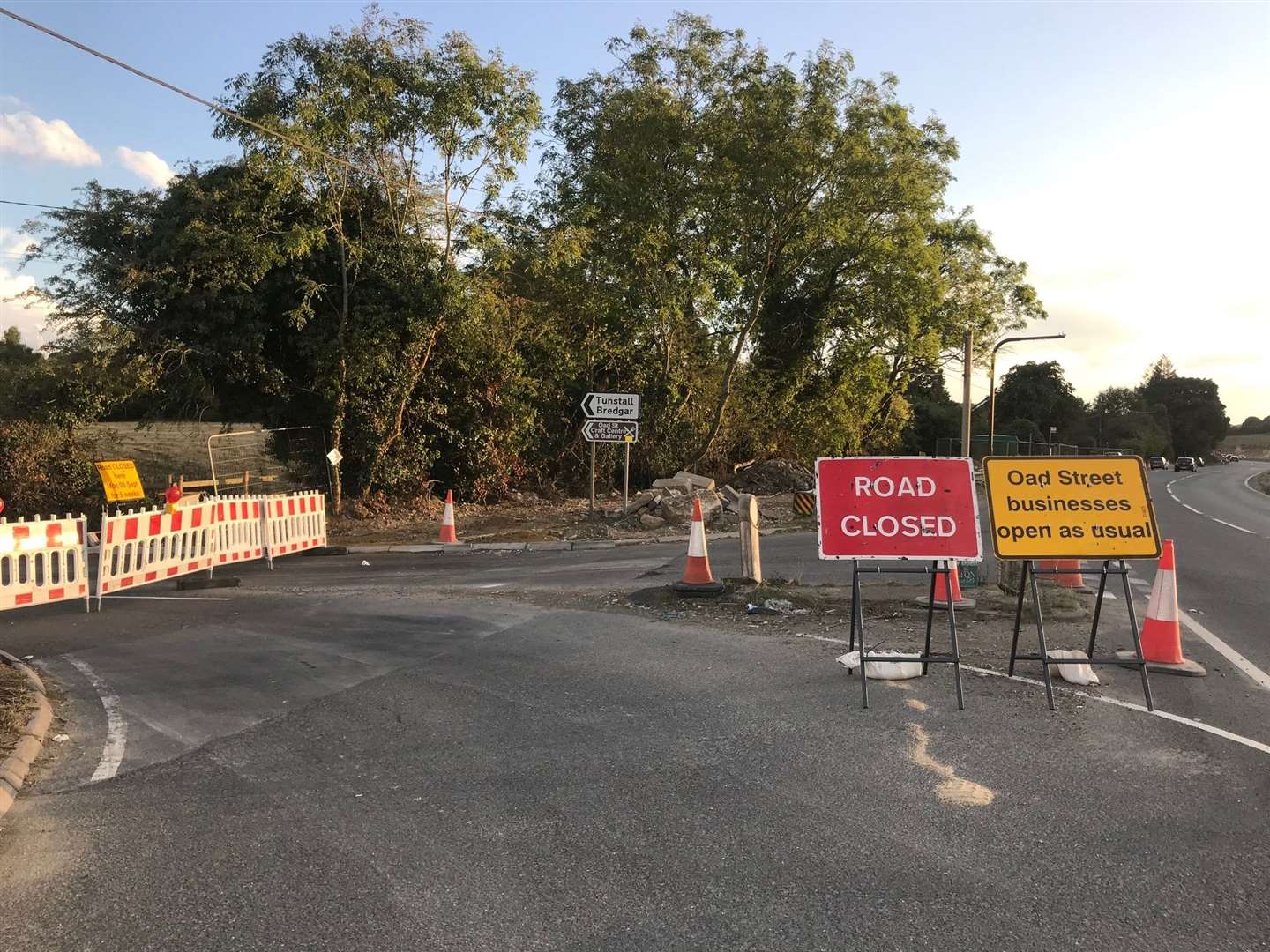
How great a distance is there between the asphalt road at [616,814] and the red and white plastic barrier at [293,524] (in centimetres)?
635

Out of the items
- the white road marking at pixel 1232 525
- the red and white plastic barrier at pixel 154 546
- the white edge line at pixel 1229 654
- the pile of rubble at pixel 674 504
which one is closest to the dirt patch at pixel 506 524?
the pile of rubble at pixel 674 504

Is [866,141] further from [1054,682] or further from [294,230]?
[1054,682]

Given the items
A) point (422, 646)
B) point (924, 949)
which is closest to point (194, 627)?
point (422, 646)

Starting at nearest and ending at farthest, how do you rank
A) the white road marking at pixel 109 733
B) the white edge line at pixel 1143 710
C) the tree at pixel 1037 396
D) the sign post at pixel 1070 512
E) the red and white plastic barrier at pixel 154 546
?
1. the white road marking at pixel 109 733
2. the white edge line at pixel 1143 710
3. the sign post at pixel 1070 512
4. the red and white plastic barrier at pixel 154 546
5. the tree at pixel 1037 396

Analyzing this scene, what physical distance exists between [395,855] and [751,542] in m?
7.12

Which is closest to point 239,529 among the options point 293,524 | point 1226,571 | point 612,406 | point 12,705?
point 293,524

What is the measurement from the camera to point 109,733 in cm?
567

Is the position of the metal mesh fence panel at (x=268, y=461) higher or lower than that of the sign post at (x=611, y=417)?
lower

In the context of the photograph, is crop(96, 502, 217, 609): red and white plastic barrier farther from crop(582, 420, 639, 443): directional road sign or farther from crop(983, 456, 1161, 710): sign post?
crop(983, 456, 1161, 710): sign post

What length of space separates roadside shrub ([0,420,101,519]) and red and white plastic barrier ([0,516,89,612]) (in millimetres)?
7725

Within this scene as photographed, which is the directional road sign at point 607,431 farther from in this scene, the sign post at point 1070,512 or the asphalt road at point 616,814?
the sign post at point 1070,512

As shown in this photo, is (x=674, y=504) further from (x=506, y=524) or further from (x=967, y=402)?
(x=967, y=402)

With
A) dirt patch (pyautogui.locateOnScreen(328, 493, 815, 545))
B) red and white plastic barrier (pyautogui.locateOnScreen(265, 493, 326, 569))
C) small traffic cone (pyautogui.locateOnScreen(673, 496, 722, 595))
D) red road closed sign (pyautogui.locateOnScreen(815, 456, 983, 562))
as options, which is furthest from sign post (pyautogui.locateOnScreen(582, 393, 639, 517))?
red road closed sign (pyautogui.locateOnScreen(815, 456, 983, 562))

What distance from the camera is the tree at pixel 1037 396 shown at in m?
94.0
